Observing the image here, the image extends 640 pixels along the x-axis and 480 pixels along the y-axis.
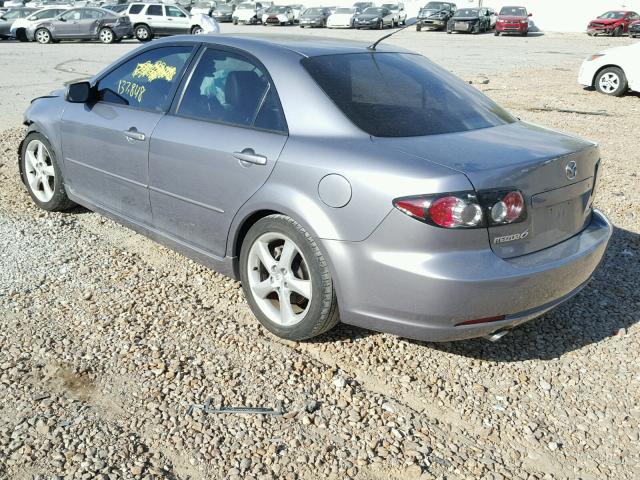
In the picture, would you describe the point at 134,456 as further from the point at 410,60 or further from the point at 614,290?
the point at 614,290

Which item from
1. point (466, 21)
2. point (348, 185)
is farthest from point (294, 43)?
point (466, 21)

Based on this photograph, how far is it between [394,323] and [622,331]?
1.70m

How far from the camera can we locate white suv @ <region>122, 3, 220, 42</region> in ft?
95.2

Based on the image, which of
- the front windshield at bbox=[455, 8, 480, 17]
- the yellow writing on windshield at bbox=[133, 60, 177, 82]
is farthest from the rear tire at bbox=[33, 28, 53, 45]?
the yellow writing on windshield at bbox=[133, 60, 177, 82]

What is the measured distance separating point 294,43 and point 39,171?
274 centimetres

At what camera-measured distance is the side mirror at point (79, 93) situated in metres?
4.57

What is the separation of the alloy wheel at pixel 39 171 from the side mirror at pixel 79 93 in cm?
77

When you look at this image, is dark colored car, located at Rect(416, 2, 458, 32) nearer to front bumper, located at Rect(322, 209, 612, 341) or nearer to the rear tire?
the rear tire

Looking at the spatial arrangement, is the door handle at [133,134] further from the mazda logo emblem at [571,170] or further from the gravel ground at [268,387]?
the mazda logo emblem at [571,170]

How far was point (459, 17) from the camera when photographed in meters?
39.2

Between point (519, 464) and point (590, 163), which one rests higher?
point (590, 163)

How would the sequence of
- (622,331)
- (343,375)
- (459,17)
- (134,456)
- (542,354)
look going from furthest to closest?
(459,17), (622,331), (542,354), (343,375), (134,456)

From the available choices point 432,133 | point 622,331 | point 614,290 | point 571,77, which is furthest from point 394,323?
point 571,77

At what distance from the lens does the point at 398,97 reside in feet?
11.7
